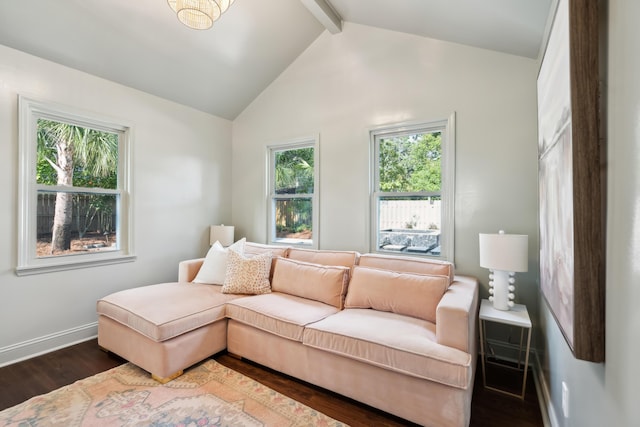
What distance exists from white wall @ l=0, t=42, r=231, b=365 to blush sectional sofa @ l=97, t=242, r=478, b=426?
21.4 inches

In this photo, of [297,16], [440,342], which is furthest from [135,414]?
[297,16]

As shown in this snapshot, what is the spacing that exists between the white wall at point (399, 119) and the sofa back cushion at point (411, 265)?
16.5 inches

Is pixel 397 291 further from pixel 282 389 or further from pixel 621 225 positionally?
pixel 621 225

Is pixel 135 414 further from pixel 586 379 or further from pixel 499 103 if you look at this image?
pixel 499 103

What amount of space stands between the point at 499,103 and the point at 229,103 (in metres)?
3.13

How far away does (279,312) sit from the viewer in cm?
231

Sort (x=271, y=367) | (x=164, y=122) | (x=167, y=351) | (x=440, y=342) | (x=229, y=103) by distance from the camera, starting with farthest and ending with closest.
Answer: (x=229, y=103) < (x=164, y=122) < (x=271, y=367) < (x=167, y=351) < (x=440, y=342)

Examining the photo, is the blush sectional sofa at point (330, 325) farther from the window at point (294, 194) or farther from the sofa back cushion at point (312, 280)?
the window at point (294, 194)

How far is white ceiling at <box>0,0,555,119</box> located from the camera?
7.30ft

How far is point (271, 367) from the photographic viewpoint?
2303mm

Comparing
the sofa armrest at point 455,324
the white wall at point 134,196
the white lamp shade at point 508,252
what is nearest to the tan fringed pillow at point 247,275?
the white wall at point 134,196

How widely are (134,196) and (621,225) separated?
146 inches

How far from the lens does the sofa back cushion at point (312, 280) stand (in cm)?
254

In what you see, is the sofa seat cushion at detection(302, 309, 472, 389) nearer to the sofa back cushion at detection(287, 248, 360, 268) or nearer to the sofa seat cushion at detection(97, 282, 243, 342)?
the sofa back cushion at detection(287, 248, 360, 268)
